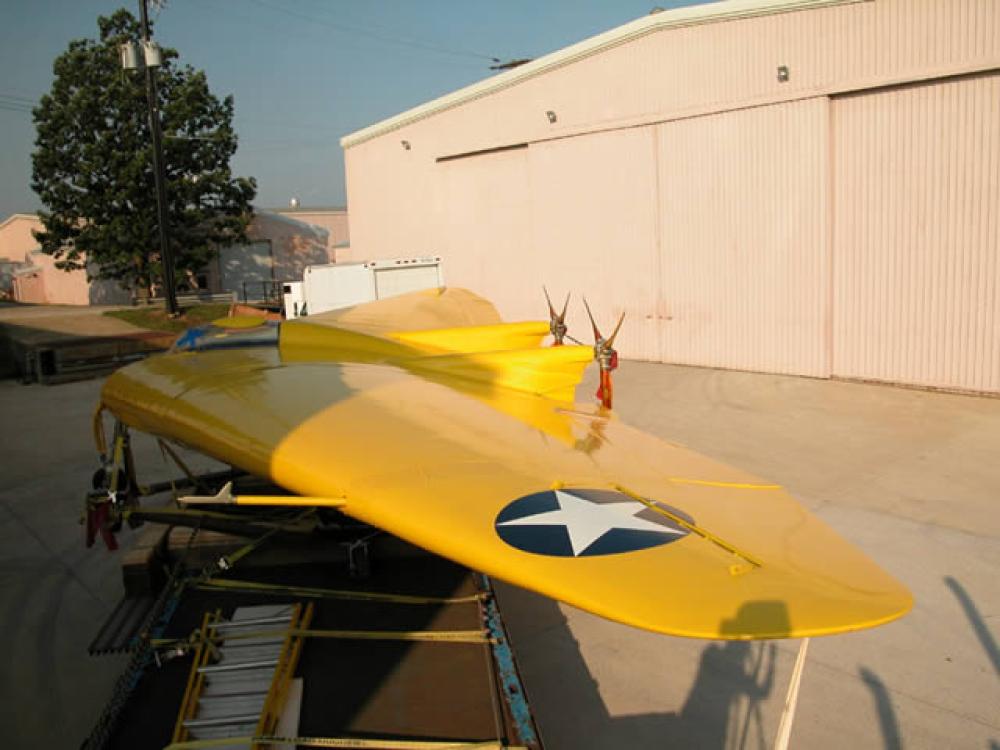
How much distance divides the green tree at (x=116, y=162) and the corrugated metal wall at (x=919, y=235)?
28358mm

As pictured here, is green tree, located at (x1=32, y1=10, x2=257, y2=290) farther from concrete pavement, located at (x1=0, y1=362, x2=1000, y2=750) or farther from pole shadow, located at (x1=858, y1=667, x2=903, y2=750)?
pole shadow, located at (x1=858, y1=667, x2=903, y2=750)

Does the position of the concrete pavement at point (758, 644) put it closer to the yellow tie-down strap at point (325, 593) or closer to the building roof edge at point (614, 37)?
the yellow tie-down strap at point (325, 593)

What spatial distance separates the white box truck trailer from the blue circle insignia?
59.2 ft

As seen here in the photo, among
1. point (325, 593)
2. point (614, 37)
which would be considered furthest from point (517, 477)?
point (614, 37)

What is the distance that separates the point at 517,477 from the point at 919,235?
12.9 metres

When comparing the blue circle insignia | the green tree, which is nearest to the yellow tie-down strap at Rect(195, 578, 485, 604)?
the blue circle insignia

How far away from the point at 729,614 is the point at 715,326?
15.5 m

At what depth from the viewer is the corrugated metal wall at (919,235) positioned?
12.9m

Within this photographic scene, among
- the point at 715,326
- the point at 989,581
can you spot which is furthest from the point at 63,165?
the point at 989,581

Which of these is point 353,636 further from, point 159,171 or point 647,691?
point 159,171

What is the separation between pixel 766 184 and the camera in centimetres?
1592

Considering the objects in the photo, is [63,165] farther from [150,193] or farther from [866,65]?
[866,65]

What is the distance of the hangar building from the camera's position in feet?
43.2

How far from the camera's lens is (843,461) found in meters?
10.1
